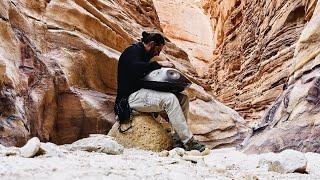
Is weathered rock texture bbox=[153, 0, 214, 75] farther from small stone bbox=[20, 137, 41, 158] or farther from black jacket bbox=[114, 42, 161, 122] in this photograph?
small stone bbox=[20, 137, 41, 158]

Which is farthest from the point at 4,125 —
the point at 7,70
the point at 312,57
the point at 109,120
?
the point at 312,57

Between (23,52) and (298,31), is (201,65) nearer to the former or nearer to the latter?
(298,31)

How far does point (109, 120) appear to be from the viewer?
6.56 metres

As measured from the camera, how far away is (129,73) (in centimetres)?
526

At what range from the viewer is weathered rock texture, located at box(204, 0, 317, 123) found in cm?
901

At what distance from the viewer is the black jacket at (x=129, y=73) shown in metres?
5.19

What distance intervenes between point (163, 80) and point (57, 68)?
5.73ft

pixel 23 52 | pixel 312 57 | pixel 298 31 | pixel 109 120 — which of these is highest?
Result: pixel 298 31

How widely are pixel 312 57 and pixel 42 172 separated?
359 cm

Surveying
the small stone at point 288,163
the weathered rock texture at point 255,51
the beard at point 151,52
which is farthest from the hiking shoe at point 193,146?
the weathered rock texture at point 255,51

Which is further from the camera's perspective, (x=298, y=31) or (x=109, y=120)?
(x=298, y=31)

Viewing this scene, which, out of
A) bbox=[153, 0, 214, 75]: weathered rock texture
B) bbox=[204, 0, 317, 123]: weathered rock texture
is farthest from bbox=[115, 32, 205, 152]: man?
bbox=[153, 0, 214, 75]: weathered rock texture

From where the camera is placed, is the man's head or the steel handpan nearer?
the steel handpan

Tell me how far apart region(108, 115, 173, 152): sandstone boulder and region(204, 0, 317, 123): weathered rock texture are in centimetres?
343
